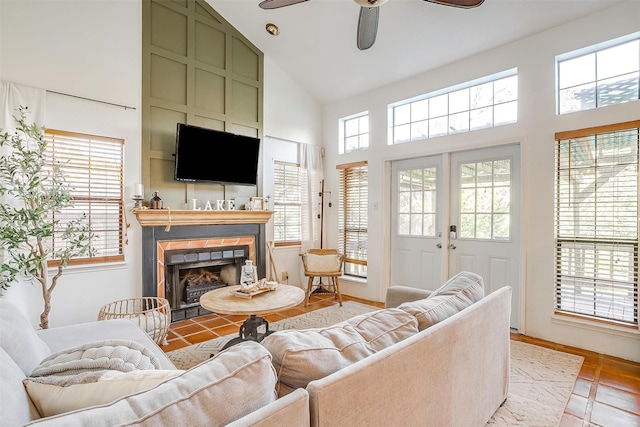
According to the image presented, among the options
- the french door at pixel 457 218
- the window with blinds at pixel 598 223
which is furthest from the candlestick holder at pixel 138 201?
the window with blinds at pixel 598 223

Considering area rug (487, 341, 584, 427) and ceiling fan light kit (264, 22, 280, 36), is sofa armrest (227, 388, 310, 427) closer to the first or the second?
area rug (487, 341, 584, 427)

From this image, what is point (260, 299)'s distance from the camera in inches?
105

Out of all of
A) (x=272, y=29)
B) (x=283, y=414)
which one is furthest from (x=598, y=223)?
(x=272, y=29)

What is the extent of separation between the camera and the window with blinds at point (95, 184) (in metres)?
3.11

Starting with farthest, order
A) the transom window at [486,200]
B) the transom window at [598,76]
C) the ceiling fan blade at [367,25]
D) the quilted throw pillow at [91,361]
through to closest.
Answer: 1. the transom window at [486,200]
2. the transom window at [598,76]
3. the ceiling fan blade at [367,25]
4. the quilted throw pillow at [91,361]

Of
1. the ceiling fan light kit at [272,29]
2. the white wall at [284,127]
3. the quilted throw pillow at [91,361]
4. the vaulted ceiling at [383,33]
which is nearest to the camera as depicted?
the quilted throw pillow at [91,361]

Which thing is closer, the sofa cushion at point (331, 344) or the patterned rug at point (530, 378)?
the sofa cushion at point (331, 344)

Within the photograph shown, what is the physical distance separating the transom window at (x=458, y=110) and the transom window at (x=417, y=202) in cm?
51

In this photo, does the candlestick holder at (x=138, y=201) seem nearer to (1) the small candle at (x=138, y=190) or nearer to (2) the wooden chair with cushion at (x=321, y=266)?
(1) the small candle at (x=138, y=190)

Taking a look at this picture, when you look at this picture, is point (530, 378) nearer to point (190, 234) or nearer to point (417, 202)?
point (417, 202)

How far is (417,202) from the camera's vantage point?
429 centimetres

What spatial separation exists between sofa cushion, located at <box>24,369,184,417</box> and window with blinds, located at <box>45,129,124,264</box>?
249 cm

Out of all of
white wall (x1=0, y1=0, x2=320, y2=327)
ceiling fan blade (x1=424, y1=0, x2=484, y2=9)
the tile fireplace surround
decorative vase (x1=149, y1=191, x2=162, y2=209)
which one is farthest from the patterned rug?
ceiling fan blade (x1=424, y1=0, x2=484, y2=9)

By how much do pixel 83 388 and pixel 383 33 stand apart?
4.10m
